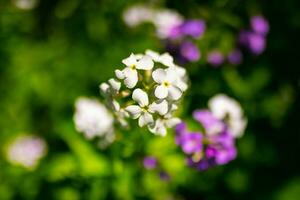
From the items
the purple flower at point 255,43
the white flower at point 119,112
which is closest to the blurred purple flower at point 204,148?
the white flower at point 119,112

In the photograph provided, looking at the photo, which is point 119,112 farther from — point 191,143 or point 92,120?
point 92,120

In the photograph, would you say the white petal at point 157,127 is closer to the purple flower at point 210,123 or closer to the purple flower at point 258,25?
the purple flower at point 210,123

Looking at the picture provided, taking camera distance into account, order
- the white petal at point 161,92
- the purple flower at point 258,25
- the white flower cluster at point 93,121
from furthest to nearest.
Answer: the purple flower at point 258,25, the white flower cluster at point 93,121, the white petal at point 161,92

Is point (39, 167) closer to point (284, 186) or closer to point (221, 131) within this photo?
point (221, 131)

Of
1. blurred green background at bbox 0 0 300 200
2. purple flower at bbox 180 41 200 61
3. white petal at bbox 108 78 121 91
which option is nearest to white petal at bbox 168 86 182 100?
white petal at bbox 108 78 121 91

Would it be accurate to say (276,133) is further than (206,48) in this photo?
Yes

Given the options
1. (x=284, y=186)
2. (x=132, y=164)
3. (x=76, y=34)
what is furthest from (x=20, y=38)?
(x=284, y=186)

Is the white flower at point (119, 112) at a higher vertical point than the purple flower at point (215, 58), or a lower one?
lower

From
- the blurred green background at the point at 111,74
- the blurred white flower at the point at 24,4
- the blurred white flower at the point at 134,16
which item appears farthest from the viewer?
the blurred white flower at the point at 24,4
